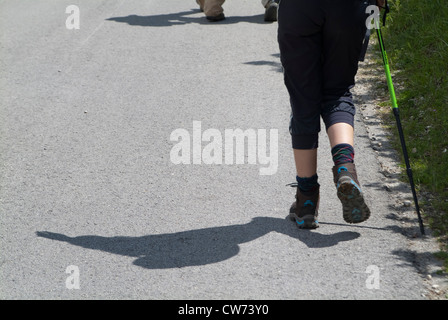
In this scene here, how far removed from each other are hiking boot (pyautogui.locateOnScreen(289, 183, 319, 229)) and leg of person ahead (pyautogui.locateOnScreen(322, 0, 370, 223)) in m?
0.33

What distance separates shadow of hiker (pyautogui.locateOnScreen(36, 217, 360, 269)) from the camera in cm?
384

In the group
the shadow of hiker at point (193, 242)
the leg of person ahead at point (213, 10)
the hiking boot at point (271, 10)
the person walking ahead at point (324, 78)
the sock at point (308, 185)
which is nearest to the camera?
the person walking ahead at point (324, 78)

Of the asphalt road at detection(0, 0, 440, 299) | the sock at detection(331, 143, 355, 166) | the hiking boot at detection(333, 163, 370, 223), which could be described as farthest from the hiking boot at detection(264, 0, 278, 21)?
the hiking boot at detection(333, 163, 370, 223)

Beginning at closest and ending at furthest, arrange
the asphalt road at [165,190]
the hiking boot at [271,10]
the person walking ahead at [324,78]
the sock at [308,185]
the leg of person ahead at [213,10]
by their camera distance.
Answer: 1. the asphalt road at [165,190]
2. the person walking ahead at [324,78]
3. the sock at [308,185]
4. the hiking boot at [271,10]
5. the leg of person ahead at [213,10]

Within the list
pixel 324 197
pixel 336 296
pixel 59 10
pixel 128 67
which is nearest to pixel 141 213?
pixel 324 197

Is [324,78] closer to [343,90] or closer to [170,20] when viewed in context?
[343,90]

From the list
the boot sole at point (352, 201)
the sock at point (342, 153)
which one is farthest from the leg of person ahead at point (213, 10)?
the boot sole at point (352, 201)

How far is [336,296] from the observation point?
338 centimetres

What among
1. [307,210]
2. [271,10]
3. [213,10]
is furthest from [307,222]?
[213,10]

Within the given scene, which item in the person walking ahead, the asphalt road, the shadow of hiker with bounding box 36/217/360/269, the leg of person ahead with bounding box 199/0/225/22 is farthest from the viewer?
the leg of person ahead with bounding box 199/0/225/22

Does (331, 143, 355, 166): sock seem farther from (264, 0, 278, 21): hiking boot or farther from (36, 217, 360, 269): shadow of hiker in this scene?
(264, 0, 278, 21): hiking boot

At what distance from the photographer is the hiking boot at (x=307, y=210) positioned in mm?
4086

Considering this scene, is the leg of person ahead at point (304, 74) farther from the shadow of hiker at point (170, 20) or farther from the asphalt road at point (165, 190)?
the shadow of hiker at point (170, 20)

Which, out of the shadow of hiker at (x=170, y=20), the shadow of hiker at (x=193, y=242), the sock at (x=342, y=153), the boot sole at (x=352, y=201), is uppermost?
the sock at (x=342, y=153)
